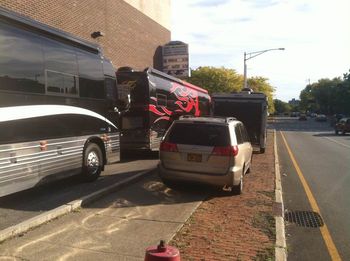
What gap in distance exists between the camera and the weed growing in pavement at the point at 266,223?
7.34 meters

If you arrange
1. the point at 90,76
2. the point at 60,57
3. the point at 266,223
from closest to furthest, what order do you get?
the point at 266,223 → the point at 60,57 → the point at 90,76

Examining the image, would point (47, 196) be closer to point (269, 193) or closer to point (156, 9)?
point (269, 193)

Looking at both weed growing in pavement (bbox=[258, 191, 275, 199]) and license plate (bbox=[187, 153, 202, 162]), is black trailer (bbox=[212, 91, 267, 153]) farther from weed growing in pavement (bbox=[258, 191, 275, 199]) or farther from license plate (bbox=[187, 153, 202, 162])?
license plate (bbox=[187, 153, 202, 162])

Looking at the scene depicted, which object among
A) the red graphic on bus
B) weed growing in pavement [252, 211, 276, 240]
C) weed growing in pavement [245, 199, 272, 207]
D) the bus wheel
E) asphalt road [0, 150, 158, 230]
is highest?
the red graphic on bus

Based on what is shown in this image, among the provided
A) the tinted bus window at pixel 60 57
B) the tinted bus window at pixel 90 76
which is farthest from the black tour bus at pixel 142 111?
the tinted bus window at pixel 60 57

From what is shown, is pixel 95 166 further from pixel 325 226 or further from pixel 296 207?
pixel 325 226

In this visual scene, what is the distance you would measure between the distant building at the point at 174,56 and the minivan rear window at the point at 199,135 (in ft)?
85.5

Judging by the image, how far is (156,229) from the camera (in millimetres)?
7230

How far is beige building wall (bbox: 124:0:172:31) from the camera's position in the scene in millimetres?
30397

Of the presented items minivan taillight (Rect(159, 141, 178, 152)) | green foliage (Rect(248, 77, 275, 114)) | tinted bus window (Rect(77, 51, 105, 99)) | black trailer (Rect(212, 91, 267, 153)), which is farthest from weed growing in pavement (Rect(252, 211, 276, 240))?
green foliage (Rect(248, 77, 275, 114))

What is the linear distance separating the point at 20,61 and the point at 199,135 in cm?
409

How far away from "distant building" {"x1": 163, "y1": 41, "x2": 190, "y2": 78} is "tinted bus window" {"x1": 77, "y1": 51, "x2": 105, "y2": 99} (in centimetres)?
2475

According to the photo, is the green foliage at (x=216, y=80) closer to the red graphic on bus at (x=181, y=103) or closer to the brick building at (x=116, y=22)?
the brick building at (x=116, y=22)

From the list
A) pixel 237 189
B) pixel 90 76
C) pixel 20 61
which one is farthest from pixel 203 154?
pixel 20 61
